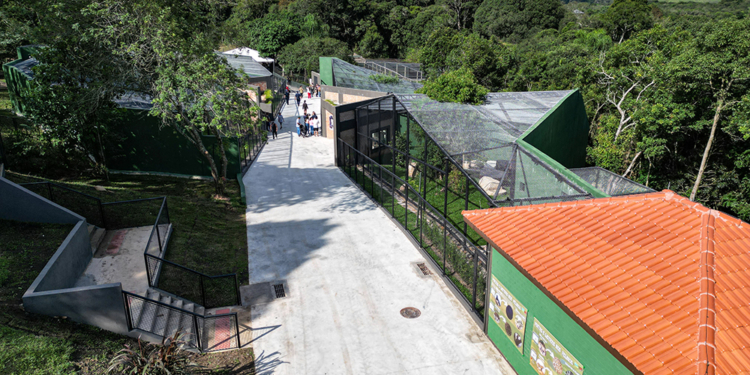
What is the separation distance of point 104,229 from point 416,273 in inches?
357

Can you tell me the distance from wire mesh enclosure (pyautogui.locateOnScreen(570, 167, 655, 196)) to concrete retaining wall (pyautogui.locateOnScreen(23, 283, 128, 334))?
14.6m

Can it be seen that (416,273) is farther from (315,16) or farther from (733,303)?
(315,16)

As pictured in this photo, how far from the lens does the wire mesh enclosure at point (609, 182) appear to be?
15.3 meters

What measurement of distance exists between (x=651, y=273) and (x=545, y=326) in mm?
2259

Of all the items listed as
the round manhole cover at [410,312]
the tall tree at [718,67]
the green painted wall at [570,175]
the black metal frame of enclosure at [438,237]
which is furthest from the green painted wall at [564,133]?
the round manhole cover at [410,312]

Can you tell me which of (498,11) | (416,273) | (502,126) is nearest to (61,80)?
(416,273)

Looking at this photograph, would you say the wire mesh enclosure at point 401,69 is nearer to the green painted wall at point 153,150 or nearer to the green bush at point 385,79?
the green bush at point 385,79

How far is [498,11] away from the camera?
264 ft

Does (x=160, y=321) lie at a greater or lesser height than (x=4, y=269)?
lesser

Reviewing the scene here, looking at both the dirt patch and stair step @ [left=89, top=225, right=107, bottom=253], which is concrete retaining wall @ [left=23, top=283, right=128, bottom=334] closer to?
the dirt patch

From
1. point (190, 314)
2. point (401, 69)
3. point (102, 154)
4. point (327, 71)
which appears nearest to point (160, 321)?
point (190, 314)

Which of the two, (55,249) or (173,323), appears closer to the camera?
(173,323)

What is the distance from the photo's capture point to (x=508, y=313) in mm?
9195

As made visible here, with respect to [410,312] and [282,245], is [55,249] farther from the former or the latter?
[410,312]
